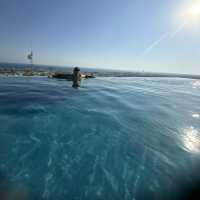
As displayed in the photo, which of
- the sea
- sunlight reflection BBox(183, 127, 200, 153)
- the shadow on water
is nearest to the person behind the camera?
the shadow on water

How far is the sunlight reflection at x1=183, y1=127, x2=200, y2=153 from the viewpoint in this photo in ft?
24.1

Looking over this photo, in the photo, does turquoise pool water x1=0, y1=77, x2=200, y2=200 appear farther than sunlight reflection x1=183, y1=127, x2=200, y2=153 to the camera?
No

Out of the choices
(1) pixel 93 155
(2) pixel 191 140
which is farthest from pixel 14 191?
(2) pixel 191 140

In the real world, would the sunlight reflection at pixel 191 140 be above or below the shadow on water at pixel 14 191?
above

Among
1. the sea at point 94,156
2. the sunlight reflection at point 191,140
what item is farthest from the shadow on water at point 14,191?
the sunlight reflection at point 191,140

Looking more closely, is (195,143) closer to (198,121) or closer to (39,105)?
(198,121)

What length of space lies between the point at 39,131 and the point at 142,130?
6.87 metres

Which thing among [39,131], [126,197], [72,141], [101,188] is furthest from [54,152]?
[126,197]

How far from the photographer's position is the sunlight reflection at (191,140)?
24.1 feet

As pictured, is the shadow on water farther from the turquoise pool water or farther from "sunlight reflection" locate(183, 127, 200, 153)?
"sunlight reflection" locate(183, 127, 200, 153)

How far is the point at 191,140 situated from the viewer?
8258 mm

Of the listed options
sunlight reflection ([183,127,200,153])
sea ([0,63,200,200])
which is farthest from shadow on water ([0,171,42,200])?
sunlight reflection ([183,127,200,153])

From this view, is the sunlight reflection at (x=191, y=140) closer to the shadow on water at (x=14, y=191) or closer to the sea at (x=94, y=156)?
the sea at (x=94, y=156)

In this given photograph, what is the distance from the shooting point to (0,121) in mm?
8609
